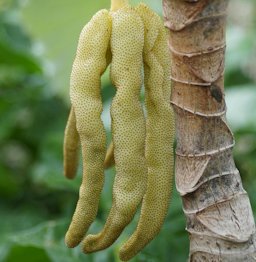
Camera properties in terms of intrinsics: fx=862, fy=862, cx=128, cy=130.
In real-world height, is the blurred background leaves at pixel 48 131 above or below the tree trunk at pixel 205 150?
below

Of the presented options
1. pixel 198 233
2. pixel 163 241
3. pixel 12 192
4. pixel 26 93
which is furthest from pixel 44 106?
pixel 198 233

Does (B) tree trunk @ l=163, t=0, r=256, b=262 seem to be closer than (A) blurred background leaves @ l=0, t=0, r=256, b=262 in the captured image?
Yes

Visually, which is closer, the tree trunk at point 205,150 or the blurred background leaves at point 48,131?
the tree trunk at point 205,150

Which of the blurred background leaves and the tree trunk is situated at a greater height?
the tree trunk

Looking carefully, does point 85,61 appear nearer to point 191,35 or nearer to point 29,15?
point 191,35
